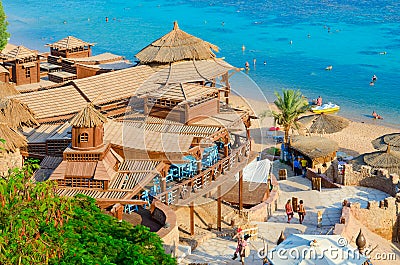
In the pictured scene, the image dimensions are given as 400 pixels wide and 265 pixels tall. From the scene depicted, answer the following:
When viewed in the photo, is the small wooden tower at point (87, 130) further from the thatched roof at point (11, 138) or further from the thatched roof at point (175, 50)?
the thatched roof at point (175, 50)

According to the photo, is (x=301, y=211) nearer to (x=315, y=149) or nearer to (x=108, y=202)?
(x=108, y=202)

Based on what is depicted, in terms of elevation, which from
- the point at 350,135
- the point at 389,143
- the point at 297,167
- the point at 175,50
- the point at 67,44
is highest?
the point at 175,50

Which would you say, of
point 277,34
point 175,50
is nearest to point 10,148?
point 175,50

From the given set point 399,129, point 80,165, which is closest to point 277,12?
point 399,129

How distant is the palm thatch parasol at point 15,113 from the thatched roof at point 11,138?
5.88 ft

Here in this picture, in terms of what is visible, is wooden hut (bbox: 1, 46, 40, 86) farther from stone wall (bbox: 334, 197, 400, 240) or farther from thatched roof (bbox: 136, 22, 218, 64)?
stone wall (bbox: 334, 197, 400, 240)

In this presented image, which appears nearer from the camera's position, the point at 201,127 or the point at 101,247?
the point at 101,247

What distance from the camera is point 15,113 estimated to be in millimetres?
19938

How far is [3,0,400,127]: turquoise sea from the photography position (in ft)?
165

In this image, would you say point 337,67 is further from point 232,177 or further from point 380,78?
point 232,177

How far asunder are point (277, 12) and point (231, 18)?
765 centimetres

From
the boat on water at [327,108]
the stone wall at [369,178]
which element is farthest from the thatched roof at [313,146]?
the boat on water at [327,108]

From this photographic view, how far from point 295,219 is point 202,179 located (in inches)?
143

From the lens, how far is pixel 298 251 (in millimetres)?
14609
